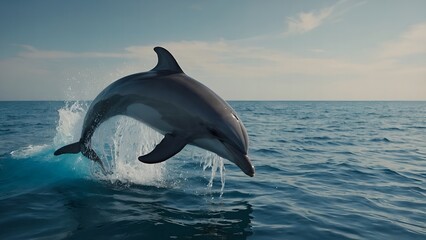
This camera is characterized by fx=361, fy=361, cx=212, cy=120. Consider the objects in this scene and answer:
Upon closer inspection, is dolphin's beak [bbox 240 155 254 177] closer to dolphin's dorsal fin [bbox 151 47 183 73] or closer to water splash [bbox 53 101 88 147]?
dolphin's dorsal fin [bbox 151 47 183 73]

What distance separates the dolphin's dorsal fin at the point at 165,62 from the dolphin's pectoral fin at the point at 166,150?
1602 millimetres

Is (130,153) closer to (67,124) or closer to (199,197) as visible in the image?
(199,197)

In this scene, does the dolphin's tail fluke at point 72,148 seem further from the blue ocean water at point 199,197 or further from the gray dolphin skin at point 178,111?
the gray dolphin skin at point 178,111

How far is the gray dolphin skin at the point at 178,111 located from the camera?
6156mm

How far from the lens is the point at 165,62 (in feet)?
24.8

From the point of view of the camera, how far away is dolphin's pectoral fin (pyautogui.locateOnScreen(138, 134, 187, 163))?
20.0ft

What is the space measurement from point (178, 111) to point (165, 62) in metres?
1.48

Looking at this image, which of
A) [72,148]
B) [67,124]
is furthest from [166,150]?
[67,124]

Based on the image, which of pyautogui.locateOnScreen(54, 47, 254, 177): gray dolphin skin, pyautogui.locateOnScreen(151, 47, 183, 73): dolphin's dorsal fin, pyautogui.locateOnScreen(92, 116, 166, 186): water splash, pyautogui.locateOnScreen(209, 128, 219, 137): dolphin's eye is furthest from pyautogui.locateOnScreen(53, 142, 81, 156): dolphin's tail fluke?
pyautogui.locateOnScreen(209, 128, 219, 137): dolphin's eye

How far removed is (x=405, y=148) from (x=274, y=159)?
8824 mm

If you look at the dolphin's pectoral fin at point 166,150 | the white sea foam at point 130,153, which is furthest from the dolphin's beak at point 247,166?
the white sea foam at point 130,153

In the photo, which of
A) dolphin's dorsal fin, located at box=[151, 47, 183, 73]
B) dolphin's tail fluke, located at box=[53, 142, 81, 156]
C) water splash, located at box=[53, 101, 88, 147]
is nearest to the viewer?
dolphin's dorsal fin, located at box=[151, 47, 183, 73]

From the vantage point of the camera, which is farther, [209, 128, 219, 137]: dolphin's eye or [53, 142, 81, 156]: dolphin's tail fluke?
[53, 142, 81, 156]: dolphin's tail fluke

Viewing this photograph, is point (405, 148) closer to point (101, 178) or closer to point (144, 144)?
point (144, 144)
